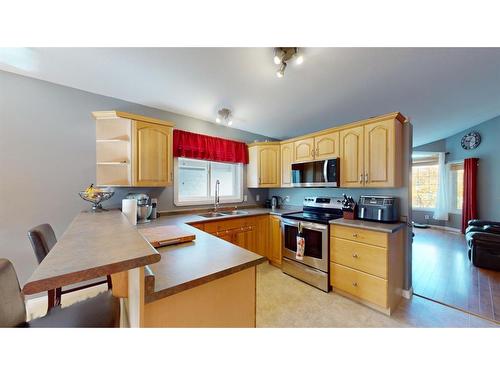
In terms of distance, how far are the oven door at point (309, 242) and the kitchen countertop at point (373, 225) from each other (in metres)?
0.22

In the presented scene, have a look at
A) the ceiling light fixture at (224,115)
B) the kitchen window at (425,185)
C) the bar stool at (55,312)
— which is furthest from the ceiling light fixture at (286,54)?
the kitchen window at (425,185)

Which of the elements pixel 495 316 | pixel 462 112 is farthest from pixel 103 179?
pixel 462 112

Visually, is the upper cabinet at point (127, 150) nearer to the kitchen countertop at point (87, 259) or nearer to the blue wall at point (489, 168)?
the kitchen countertop at point (87, 259)

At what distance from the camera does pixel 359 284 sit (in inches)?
79.2

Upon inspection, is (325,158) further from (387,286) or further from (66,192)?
(66,192)

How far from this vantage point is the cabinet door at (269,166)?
3.38m

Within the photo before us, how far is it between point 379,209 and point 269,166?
1801 millimetres

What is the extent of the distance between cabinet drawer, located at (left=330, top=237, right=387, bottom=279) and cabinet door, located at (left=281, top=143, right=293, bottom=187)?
50.0 inches

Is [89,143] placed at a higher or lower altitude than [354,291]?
higher

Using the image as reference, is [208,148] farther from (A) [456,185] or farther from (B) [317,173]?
(A) [456,185]

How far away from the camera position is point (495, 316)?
1.79 metres

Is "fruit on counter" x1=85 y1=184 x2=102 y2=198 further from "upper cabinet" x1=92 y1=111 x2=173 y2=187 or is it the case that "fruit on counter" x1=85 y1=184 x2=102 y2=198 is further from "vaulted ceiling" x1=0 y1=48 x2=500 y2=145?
"vaulted ceiling" x1=0 y1=48 x2=500 y2=145
